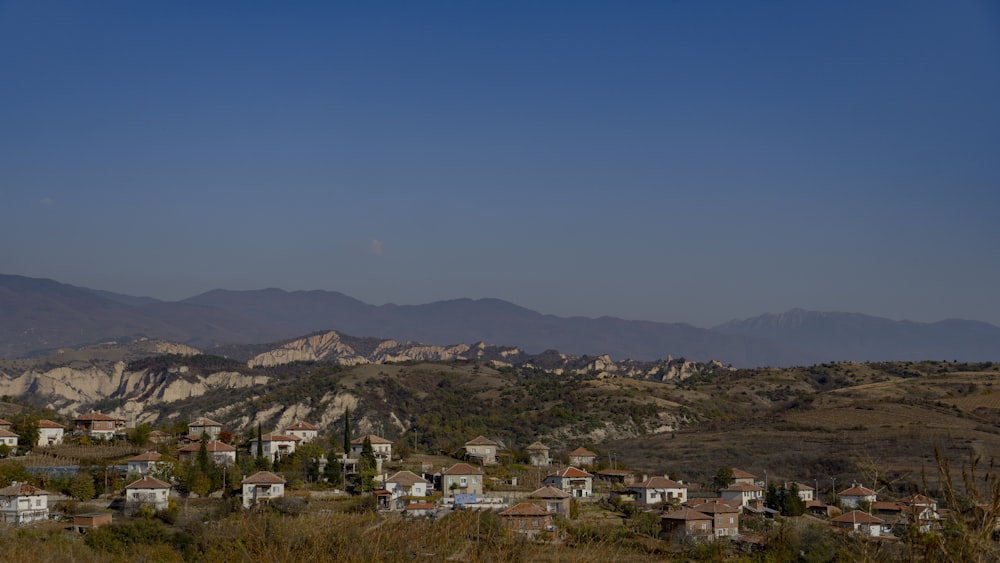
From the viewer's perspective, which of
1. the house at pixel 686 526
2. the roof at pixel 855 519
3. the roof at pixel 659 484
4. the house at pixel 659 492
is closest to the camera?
the roof at pixel 855 519

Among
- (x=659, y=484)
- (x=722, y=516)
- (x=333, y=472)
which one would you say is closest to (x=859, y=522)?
(x=722, y=516)

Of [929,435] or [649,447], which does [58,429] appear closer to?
[649,447]

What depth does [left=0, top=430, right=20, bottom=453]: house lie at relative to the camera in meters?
43.0

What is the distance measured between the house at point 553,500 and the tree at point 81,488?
14.9 m

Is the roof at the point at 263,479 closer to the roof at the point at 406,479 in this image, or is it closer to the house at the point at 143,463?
the roof at the point at 406,479

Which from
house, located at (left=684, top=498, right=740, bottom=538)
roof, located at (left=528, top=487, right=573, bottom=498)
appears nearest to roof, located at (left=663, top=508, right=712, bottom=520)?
house, located at (left=684, top=498, right=740, bottom=538)

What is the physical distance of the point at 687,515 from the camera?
32969 millimetres

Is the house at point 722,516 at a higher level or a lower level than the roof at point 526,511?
lower

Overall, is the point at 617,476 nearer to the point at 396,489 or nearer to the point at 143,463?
the point at 396,489

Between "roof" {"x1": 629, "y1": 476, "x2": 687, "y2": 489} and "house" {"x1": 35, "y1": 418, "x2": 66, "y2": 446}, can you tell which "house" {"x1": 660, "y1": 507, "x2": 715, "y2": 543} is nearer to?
"roof" {"x1": 629, "y1": 476, "x2": 687, "y2": 489}

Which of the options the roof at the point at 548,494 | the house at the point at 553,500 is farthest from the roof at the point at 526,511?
the roof at the point at 548,494

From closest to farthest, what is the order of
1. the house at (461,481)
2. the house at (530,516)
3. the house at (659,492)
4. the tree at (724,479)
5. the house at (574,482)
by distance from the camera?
1. the house at (530,516)
2. the house at (461,481)
3. the house at (659,492)
4. the house at (574,482)
5. the tree at (724,479)

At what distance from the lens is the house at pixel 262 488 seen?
35312 mm

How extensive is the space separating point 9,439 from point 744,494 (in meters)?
30.5
